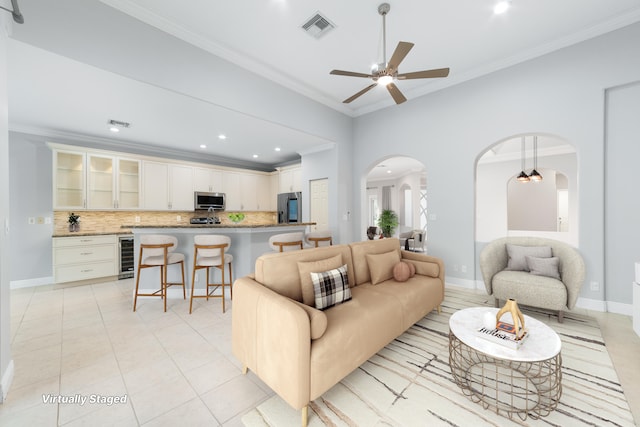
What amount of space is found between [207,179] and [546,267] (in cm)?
648

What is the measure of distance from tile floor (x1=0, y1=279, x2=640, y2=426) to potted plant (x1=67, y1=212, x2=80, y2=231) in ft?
6.10

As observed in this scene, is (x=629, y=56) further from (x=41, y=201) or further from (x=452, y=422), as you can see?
(x=41, y=201)

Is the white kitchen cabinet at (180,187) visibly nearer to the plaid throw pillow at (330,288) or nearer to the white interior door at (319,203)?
the white interior door at (319,203)

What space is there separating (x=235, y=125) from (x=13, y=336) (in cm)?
354

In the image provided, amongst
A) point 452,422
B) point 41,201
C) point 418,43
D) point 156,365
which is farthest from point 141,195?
point 452,422

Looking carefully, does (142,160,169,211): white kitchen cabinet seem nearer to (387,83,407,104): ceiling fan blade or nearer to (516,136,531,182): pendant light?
(387,83,407,104): ceiling fan blade

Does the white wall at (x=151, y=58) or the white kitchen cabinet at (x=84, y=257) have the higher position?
Result: the white wall at (x=151, y=58)

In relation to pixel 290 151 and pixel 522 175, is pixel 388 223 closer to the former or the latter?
pixel 522 175

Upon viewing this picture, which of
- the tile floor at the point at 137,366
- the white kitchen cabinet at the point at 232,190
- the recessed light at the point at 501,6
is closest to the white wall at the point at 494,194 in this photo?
the tile floor at the point at 137,366

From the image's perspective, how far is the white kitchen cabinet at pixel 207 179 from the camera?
19.8 feet

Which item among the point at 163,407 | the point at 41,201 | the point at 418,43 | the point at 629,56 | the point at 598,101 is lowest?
the point at 163,407

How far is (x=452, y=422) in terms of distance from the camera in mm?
1505

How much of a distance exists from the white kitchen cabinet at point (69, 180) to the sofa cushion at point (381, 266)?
5.36m

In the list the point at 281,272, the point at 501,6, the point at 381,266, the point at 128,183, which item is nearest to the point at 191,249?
the point at 281,272
